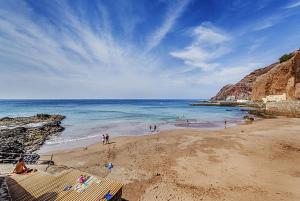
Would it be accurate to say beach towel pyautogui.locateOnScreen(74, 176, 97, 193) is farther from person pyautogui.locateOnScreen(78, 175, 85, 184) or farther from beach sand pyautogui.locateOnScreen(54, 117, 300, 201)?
beach sand pyautogui.locateOnScreen(54, 117, 300, 201)

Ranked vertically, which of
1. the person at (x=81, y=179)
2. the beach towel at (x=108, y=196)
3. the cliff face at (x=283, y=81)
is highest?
the cliff face at (x=283, y=81)

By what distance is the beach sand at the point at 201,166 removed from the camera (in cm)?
1084

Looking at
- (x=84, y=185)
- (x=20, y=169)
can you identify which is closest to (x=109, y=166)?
(x=84, y=185)

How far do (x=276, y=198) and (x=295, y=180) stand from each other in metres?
3.15

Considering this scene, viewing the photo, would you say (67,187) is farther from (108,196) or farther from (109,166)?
(109,166)

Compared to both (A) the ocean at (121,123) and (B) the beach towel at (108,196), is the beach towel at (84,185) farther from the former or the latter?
(A) the ocean at (121,123)

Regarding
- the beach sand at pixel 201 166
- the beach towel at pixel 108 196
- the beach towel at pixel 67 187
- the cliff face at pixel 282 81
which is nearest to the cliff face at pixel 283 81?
the cliff face at pixel 282 81

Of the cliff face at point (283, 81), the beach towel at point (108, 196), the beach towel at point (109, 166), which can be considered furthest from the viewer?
the cliff face at point (283, 81)

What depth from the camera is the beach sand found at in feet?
35.6

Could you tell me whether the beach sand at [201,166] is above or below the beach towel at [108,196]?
below

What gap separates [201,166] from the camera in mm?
14734

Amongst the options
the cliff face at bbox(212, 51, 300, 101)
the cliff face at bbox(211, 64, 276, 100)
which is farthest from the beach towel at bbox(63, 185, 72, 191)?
the cliff face at bbox(211, 64, 276, 100)

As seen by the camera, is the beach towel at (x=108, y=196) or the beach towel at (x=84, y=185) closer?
the beach towel at (x=108, y=196)

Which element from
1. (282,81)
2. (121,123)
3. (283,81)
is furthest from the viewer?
(282,81)
